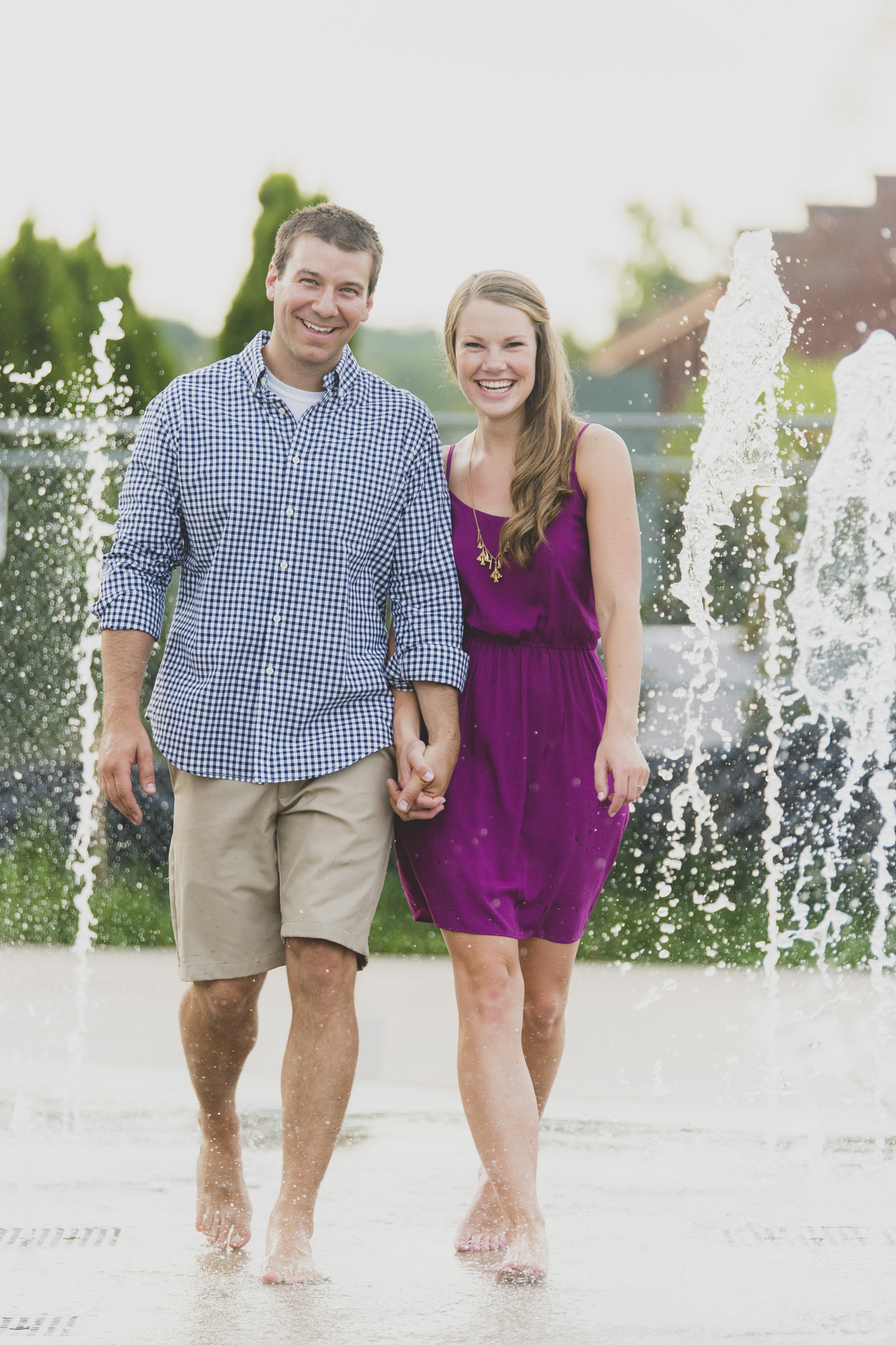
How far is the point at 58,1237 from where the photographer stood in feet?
8.86

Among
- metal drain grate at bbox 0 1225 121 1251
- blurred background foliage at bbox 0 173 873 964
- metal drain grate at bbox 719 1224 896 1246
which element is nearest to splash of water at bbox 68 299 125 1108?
blurred background foliage at bbox 0 173 873 964

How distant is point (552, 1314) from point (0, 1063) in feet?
7.92

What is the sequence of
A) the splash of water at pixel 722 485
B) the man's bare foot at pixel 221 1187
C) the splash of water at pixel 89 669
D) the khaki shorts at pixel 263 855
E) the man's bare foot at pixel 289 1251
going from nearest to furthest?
the man's bare foot at pixel 289 1251, the khaki shorts at pixel 263 855, the man's bare foot at pixel 221 1187, the splash of water at pixel 722 485, the splash of water at pixel 89 669

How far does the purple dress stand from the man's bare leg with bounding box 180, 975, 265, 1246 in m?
0.35

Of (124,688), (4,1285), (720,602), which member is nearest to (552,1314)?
(4,1285)

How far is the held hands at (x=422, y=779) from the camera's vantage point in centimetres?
263

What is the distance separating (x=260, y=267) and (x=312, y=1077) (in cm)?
552

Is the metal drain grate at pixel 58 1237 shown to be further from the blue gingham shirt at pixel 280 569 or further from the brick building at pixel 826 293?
the brick building at pixel 826 293

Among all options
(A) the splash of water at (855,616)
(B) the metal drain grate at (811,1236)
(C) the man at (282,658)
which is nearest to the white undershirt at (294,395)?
(C) the man at (282,658)

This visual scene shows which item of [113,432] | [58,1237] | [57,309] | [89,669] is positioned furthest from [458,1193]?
[57,309]

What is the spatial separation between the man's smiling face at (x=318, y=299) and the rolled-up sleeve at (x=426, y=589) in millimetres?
230

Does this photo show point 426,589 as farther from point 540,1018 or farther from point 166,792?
point 166,792

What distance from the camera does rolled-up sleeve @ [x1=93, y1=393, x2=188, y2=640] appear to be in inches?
107

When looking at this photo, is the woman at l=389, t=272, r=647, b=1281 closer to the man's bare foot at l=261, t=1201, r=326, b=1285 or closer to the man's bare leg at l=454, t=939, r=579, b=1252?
the man's bare leg at l=454, t=939, r=579, b=1252
